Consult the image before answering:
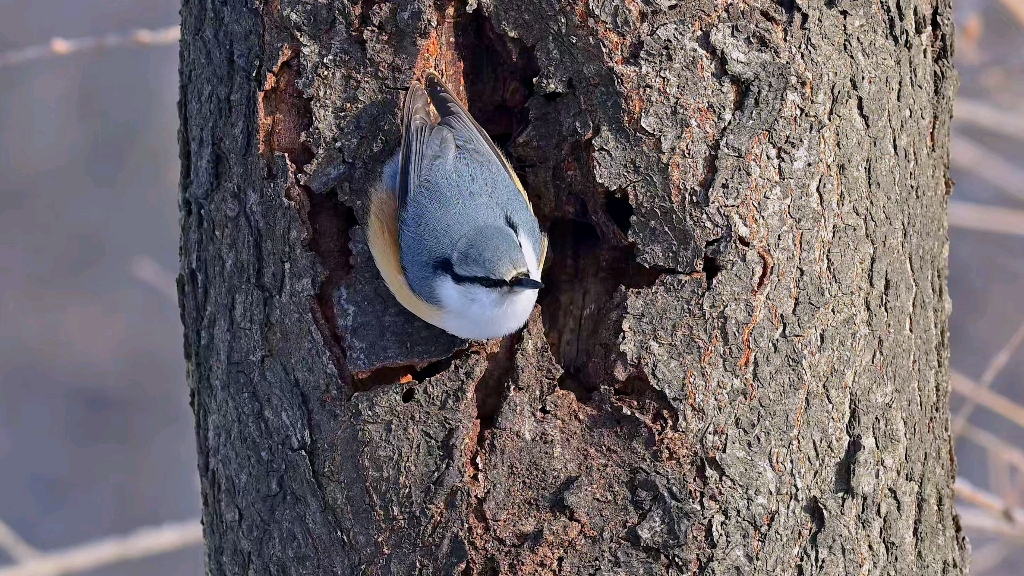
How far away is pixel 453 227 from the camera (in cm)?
232

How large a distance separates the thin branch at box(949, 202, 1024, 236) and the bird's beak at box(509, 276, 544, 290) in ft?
8.01

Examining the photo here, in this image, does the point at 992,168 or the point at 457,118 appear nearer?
the point at 457,118

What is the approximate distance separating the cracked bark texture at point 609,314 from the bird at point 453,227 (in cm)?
6

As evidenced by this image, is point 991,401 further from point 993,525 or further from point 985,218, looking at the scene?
point 985,218

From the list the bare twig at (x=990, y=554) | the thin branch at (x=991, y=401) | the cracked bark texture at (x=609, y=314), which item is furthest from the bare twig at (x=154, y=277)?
the bare twig at (x=990, y=554)

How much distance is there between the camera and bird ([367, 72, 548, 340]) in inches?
83.7

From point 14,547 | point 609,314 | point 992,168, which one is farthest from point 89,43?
point 992,168

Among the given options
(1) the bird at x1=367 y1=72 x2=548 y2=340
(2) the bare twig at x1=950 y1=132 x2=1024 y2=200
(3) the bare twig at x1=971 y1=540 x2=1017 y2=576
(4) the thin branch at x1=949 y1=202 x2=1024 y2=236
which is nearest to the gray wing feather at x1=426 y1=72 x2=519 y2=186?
(1) the bird at x1=367 y1=72 x2=548 y2=340

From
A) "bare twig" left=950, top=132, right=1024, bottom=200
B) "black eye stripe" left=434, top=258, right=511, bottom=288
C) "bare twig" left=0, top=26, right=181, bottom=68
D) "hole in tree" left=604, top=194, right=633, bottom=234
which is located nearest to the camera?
"hole in tree" left=604, top=194, right=633, bottom=234

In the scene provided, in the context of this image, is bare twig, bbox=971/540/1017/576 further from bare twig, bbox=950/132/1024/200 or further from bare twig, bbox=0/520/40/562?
bare twig, bbox=0/520/40/562

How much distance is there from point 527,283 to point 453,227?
1.14ft

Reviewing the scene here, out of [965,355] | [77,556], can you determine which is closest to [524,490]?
[77,556]

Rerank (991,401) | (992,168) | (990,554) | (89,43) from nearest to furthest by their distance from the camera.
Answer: (89,43) < (991,401) < (992,168) < (990,554)

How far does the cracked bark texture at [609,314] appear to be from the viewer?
1.86 m
